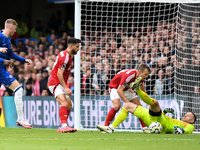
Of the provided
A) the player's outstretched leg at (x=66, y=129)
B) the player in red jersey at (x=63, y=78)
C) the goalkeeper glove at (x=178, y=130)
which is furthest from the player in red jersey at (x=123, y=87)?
the player's outstretched leg at (x=66, y=129)

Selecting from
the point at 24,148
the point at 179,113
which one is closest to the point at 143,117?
the point at 179,113

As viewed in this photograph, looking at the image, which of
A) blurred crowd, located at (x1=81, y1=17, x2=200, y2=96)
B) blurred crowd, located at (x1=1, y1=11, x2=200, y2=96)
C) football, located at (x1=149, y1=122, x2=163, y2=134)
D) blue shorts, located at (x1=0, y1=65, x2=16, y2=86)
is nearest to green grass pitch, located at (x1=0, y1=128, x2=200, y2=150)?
football, located at (x1=149, y1=122, x2=163, y2=134)

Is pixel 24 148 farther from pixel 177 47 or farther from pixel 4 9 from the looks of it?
pixel 4 9

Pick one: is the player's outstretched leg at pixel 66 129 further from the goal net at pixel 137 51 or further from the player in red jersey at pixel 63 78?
the goal net at pixel 137 51

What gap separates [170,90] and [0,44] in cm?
422

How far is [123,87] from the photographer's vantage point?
7727mm

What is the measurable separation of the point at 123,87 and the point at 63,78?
1205 millimetres

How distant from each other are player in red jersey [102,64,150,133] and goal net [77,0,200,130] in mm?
1473

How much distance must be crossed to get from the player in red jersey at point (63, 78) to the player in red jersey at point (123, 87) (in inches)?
39.6

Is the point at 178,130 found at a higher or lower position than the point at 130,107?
lower

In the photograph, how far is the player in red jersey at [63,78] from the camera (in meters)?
7.25

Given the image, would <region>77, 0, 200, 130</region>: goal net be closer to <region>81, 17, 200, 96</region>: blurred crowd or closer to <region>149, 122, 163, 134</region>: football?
<region>81, 17, 200, 96</region>: blurred crowd

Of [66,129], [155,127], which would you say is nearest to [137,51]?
[155,127]

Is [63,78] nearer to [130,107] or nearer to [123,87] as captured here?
[123,87]
